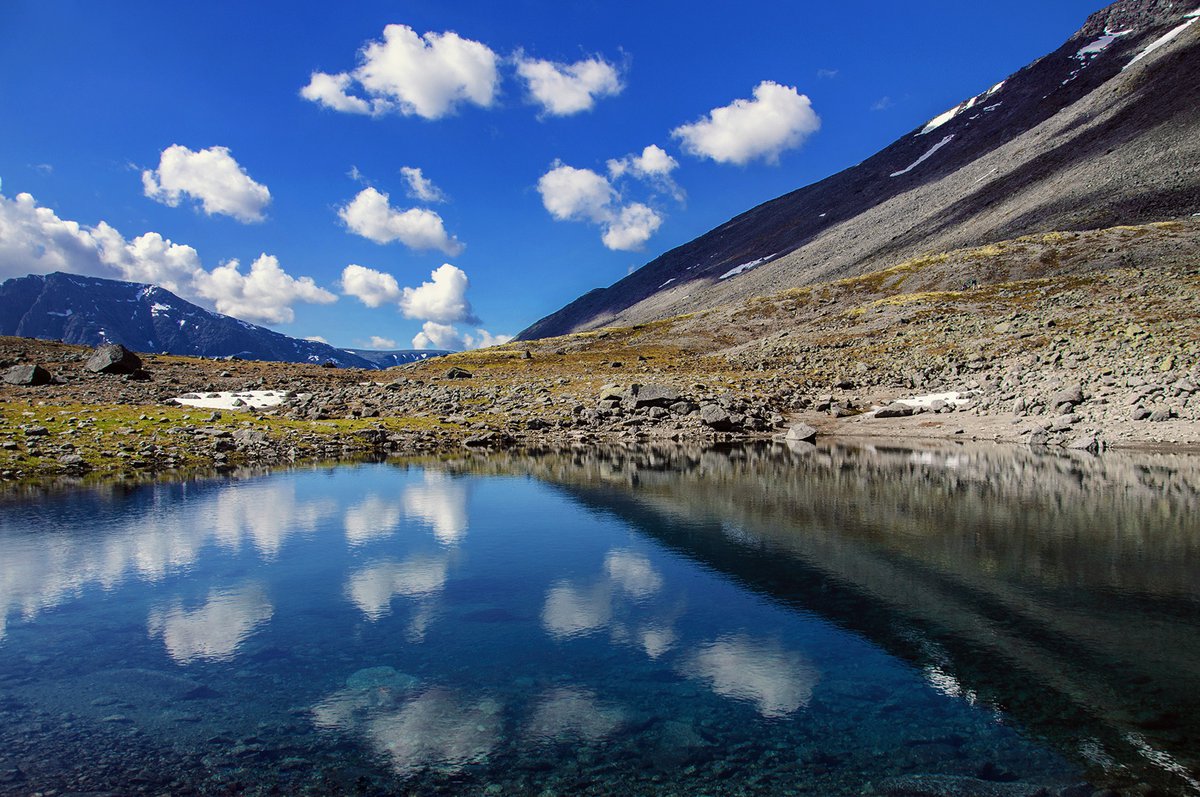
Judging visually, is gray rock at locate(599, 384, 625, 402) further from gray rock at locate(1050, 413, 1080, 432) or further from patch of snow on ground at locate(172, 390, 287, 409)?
gray rock at locate(1050, 413, 1080, 432)

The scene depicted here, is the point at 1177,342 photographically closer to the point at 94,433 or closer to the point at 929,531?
the point at 929,531

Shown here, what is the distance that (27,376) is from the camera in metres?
56.0

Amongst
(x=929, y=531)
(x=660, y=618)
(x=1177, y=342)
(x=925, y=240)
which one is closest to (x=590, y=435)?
(x=929, y=531)

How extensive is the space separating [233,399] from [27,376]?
16085mm

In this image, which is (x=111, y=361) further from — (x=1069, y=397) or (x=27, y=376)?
(x=1069, y=397)

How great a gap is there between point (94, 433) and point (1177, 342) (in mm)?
80424

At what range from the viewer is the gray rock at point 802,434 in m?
51.5

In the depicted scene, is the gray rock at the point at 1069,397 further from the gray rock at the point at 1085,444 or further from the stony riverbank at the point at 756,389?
the gray rock at the point at 1085,444

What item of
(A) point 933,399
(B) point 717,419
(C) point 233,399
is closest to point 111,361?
(C) point 233,399

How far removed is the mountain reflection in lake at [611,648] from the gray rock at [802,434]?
23572 millimetres

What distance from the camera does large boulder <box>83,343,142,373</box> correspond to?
210 ft

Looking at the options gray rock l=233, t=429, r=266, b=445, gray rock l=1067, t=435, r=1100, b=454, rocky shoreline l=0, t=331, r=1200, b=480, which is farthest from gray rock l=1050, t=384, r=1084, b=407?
gray rock l=233, t=429, r=266, b=445

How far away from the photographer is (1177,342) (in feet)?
167

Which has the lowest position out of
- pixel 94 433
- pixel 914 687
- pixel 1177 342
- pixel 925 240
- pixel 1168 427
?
pixel 914 687
